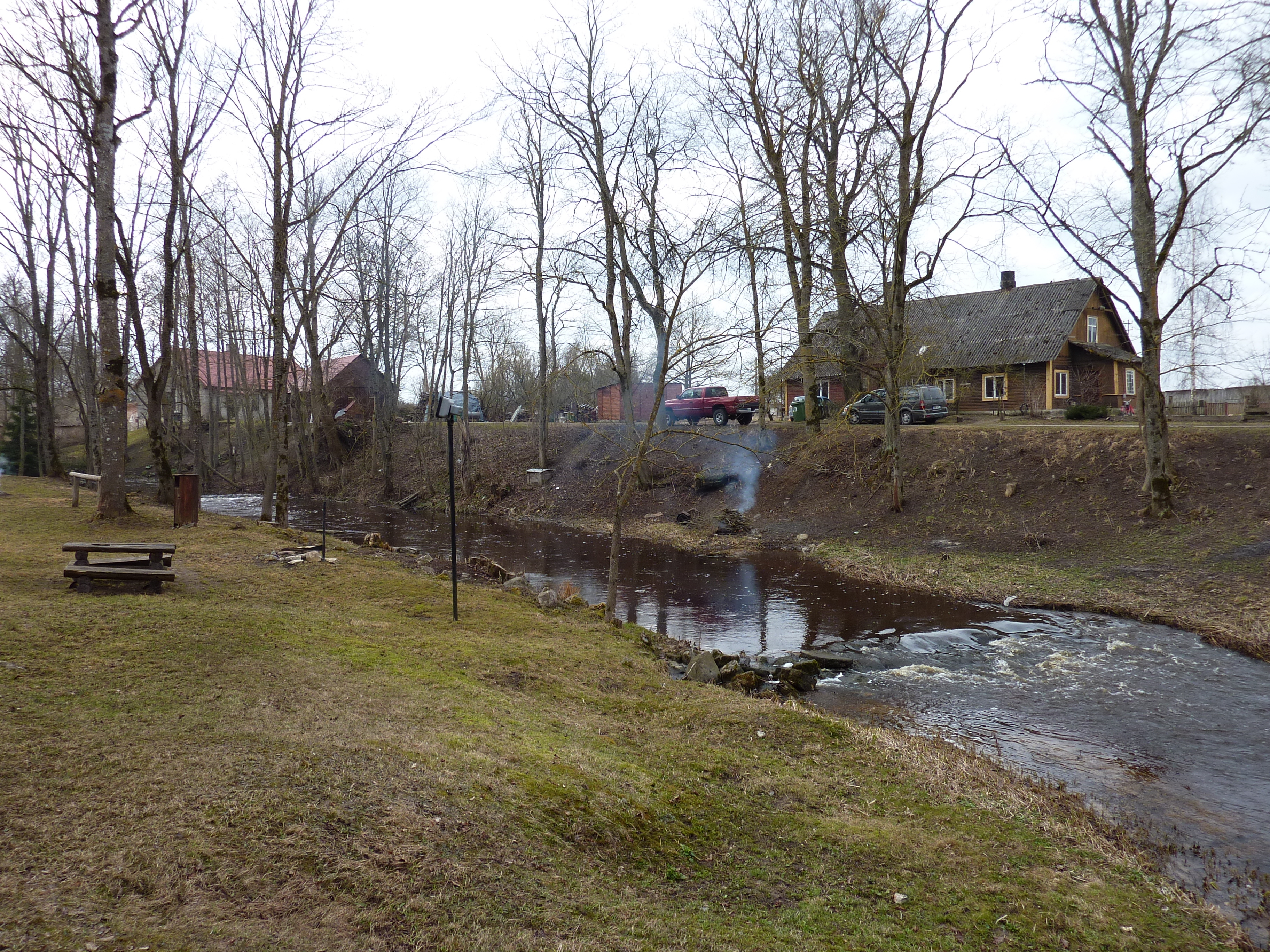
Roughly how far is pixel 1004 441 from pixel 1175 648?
1109 centimetres

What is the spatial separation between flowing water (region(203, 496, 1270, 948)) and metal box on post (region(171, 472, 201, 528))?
203 inches

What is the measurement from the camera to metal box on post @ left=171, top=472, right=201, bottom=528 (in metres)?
14.3

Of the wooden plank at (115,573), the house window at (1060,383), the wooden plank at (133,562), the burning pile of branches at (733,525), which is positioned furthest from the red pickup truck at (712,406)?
the wooden plank at (115,573)

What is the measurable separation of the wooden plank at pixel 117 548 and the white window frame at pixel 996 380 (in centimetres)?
3219

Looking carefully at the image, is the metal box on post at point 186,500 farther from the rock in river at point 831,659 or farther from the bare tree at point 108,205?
the rock in river at point 831,659

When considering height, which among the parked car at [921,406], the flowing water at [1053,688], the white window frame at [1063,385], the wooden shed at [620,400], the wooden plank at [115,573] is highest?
the wooden shed at [620,400]

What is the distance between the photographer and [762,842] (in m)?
4.94

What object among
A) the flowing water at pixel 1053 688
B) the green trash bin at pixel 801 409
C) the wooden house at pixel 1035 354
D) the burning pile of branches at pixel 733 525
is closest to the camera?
the flowing water at pixel 1053 688

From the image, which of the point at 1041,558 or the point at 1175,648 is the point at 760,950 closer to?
the point at 1175,648

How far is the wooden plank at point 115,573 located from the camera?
812 centimetres

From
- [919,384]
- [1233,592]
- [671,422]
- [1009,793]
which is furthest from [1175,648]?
[671,422]

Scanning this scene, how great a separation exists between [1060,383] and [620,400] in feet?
78.6

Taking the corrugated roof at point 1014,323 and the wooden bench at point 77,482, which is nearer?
the wooden bench at point 77,482

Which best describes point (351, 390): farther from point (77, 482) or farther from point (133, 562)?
point (133, 562)
